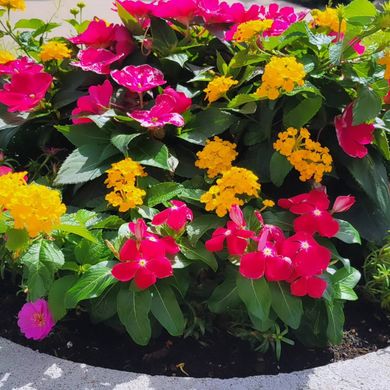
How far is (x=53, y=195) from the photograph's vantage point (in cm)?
140

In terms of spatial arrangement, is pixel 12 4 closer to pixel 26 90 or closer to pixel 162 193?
pixel 26 90

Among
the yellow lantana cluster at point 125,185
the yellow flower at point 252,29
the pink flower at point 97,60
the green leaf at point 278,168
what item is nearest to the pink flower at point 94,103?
the pink flower at point 97,60

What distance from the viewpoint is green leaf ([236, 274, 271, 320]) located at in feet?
4.82

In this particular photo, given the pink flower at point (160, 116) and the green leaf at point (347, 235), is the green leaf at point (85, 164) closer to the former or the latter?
the pink flower at point (160, 116)

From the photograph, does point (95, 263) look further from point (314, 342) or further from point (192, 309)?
point (314, 342)

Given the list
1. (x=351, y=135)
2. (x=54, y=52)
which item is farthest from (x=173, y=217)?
(x=54, y=52)

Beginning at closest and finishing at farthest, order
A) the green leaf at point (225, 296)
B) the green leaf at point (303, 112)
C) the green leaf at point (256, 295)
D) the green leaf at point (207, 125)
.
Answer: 1. the green leaf at point (256, 295)
2. the green leaf at point (225, 296)
3. the green leaf at point (303, 112)
4. the green leaf at point (207, 125)

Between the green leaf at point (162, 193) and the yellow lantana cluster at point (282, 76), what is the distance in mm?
341

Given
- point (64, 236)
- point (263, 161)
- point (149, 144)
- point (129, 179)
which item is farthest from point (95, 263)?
point (263, 161)

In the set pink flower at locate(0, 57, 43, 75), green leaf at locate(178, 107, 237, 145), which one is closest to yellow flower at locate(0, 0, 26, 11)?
pink flower at locate(0, 57, 43, 75)

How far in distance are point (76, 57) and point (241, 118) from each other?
690mm

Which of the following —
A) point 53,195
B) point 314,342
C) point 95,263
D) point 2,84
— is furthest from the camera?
point 2,84

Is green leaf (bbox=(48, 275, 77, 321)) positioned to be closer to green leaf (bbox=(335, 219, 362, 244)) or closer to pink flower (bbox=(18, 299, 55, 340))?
pink flower (bbox=(18, 299, 55, 340))

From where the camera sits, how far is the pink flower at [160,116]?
5.78ft
